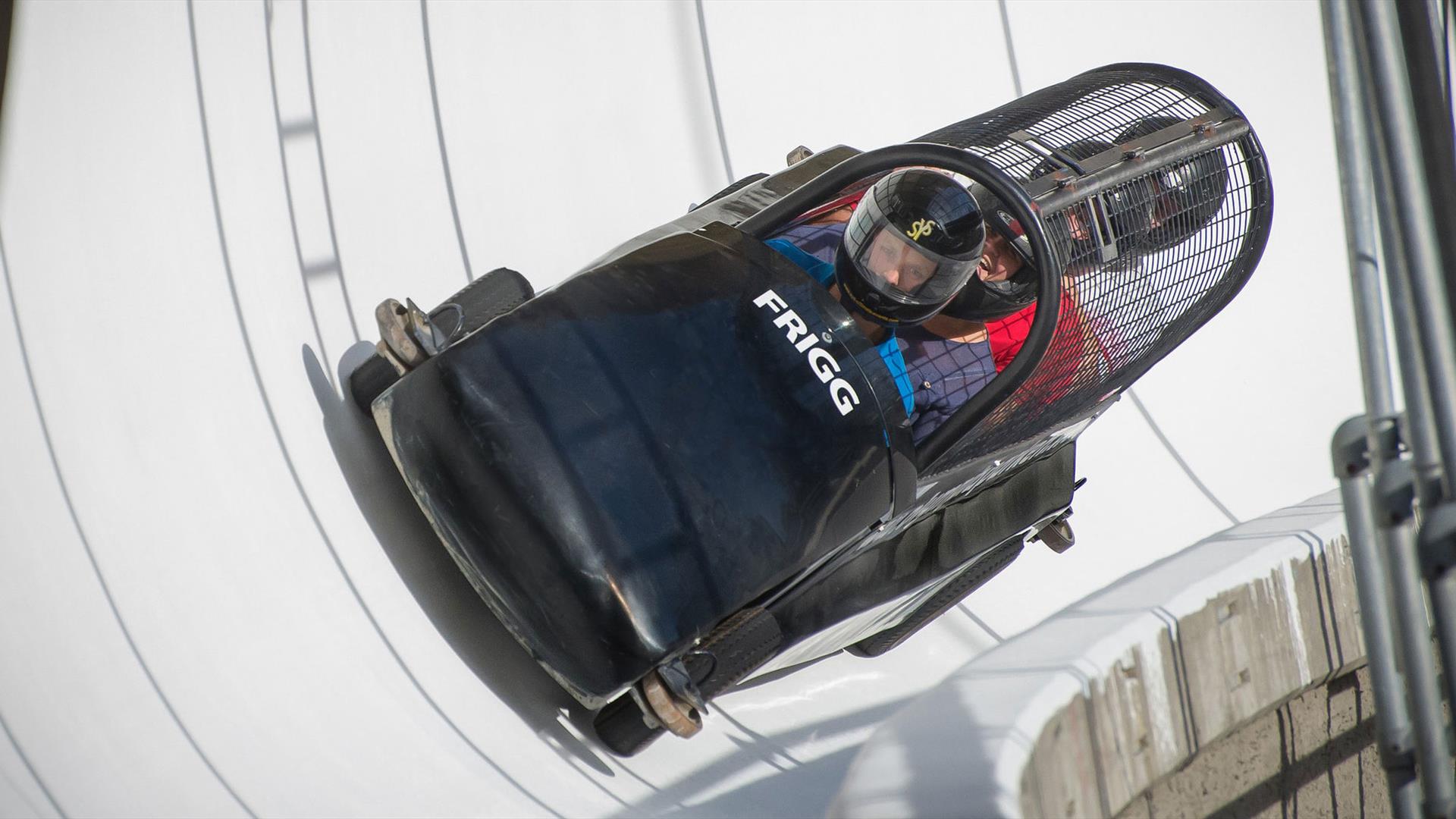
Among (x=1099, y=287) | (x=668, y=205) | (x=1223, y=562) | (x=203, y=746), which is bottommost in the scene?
(x=1223, y=562)

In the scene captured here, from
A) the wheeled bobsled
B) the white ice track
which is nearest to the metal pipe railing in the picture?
the white ice track

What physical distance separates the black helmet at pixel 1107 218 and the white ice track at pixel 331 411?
907mm

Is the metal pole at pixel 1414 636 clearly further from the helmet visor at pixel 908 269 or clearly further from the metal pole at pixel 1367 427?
the helmet visor at pixel 908 269

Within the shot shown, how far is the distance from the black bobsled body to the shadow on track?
24 centimetres

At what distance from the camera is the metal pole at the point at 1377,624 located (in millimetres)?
1427

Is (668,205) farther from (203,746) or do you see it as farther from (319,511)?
(203,746)

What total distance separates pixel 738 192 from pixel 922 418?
72 centimetres

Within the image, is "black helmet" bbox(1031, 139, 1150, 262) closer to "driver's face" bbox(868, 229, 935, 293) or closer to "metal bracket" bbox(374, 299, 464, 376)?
"driver's face" bbox(868, 229, 935, 293)

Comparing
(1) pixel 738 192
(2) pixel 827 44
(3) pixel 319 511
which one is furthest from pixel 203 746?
(2) pixel 827 44

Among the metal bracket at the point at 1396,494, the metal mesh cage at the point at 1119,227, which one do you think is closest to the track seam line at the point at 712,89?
the metal mesh cage at the point at 1119,227

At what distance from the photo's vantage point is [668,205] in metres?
3.33

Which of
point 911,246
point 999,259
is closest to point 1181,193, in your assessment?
point 999,259

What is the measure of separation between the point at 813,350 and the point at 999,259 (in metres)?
0.43

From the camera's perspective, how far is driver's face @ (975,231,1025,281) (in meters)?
2.24
